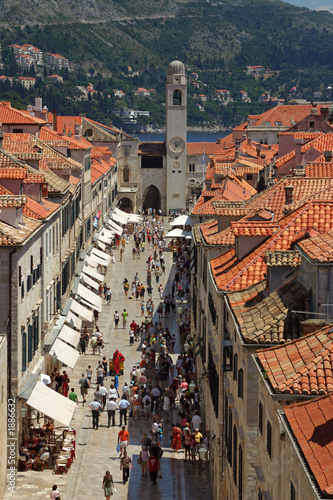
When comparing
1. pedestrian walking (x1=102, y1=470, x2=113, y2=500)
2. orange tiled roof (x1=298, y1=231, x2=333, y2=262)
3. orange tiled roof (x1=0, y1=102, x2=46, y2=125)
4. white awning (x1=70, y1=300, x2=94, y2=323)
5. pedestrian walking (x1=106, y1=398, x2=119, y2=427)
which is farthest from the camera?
orange tiled roof (x1=0, y1=102, x2=46, y2=125)

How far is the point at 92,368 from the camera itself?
49469 millimetres

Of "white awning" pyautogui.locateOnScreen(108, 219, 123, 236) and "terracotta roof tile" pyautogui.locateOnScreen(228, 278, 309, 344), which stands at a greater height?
"white awning" pyautogui.locateOnScreen(108, 219, 123, 236)

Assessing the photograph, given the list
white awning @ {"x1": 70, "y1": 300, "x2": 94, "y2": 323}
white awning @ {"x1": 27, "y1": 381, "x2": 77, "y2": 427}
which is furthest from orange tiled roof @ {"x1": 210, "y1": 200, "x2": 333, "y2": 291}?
white awning @ {"x1": 70, "y1": 300, "x2": 94, "y2": 323}

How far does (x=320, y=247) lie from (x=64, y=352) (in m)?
23.2

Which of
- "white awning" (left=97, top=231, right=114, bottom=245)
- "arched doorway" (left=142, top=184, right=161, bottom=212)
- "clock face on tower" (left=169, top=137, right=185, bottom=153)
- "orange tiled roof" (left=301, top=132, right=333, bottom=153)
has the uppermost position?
"clock face on tower" (left=169, top=137, right=185, bottom=153)

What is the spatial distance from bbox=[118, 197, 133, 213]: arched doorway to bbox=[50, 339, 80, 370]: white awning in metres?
86.9

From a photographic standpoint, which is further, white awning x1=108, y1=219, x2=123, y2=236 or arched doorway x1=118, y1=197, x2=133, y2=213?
arched doorway x1=118, y1=197, x2=133, y2=213

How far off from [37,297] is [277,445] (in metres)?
23.2

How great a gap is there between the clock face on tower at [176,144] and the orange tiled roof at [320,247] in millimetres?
113193

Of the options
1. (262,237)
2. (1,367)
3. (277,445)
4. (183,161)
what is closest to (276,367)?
(277,445)

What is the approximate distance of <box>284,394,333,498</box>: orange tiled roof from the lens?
1442cm

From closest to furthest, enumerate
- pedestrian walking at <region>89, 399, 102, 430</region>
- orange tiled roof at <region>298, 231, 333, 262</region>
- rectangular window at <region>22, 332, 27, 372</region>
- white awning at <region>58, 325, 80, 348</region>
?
orange tiled roof at <region>298, 231, 333, 262</region>
rectangular window at <region>22, 332, 27, 372</region>
pedestrian walking at <region>89, 399, 102, 430</region>
white awning at <region>58, 325, 80, 348</region>

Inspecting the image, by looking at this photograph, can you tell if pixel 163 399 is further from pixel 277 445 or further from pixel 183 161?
pixel 183 161

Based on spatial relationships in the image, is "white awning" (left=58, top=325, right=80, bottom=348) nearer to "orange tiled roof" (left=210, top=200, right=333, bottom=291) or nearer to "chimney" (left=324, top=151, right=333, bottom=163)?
"chimney" (left=324, top=151, right=333, bottom=163)
